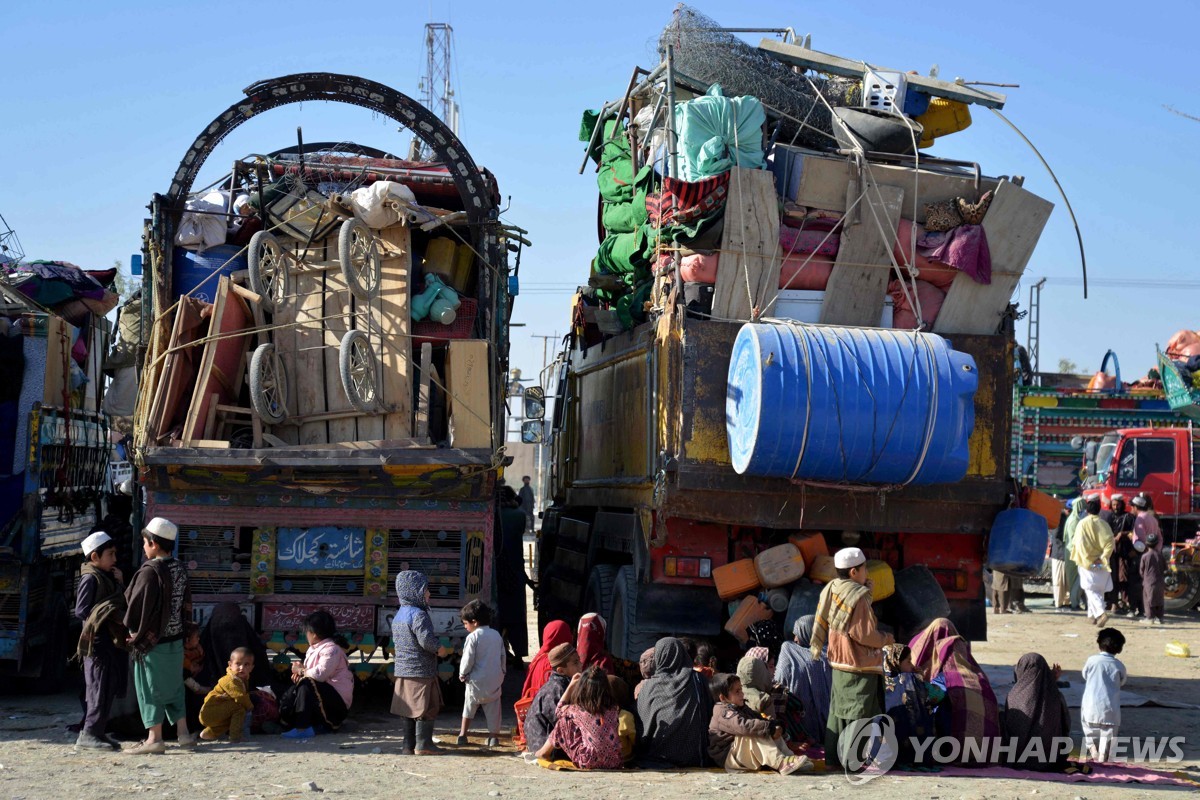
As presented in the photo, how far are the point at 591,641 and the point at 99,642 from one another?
2909mm

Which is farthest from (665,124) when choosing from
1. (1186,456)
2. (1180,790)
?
(1186,456)

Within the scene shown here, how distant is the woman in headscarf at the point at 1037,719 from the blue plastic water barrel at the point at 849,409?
4.66 ft

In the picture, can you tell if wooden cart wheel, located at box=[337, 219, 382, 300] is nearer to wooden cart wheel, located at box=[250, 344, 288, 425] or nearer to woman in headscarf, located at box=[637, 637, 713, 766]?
wooden cart wheel, located at box=[250, 344, 288, 425]

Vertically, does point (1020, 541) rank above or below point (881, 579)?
above

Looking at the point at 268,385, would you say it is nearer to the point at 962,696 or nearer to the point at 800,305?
the point at 800,305

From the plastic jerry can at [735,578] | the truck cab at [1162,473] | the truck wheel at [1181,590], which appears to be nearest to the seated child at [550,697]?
the plastic jerry can at [735,578]

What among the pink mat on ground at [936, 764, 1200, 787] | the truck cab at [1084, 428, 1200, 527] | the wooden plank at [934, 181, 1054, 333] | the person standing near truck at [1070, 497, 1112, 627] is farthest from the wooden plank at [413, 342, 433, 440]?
the truck cab at [1084, 428, 1200, 527]

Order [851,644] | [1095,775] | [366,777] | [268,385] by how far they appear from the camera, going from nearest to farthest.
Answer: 1. [366,777]
2. [851,644]
3. [1095,775]
4. [268,385]

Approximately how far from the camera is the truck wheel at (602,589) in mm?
10156

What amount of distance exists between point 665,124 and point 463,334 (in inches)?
85.0

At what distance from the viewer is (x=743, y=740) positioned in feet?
24.3

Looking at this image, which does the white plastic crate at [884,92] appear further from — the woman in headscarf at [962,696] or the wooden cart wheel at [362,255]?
the woman in headscarf at [962,696]

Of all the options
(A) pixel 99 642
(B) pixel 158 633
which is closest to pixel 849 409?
(B) pixel 158 633

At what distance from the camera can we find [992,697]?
768 cm
